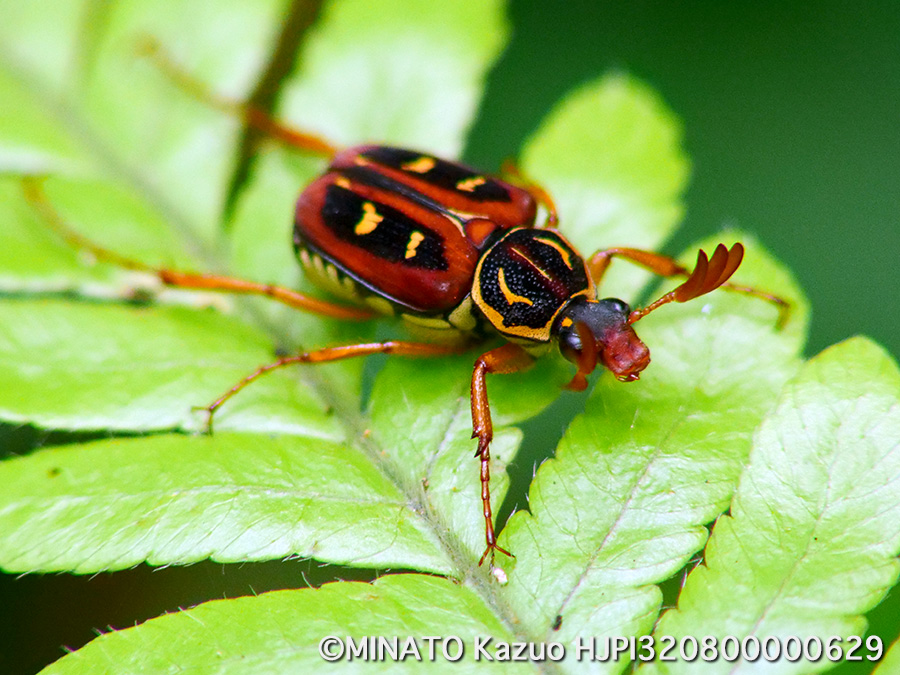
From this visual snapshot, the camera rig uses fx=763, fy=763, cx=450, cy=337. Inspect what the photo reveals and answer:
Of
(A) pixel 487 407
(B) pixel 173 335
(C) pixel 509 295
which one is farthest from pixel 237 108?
(A) pixel 487 407

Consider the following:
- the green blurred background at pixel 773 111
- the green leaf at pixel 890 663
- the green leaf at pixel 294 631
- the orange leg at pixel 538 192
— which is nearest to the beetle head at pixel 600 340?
the orange leg at pixel 538 192

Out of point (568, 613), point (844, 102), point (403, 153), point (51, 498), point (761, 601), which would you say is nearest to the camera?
point (761, 601)

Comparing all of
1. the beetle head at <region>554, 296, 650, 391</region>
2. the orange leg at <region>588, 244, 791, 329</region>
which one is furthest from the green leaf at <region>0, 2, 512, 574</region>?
the orange leg at <region>588, 244, 791, 329</region>

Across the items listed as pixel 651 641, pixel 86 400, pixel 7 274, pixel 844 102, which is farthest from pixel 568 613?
pixel 844 102

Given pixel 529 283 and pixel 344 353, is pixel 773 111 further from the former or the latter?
pixel 344 353

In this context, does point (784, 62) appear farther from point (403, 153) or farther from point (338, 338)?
point (338, 338)

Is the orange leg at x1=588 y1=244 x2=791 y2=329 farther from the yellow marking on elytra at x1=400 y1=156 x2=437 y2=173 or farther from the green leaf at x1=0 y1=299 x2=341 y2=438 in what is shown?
the green leaf at x1=0 y1=299 x2=341 y2=438

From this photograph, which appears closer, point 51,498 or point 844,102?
point 51,498
